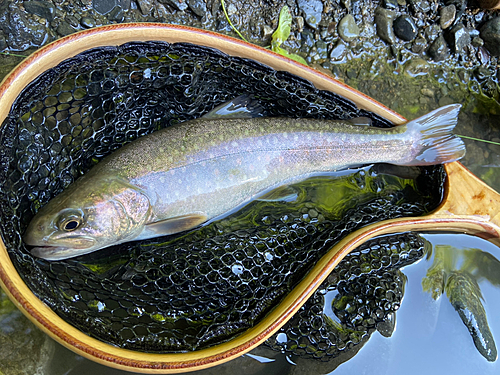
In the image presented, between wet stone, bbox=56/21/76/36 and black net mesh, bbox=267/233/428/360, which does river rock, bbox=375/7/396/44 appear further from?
wet stone, bbox=56/21/76/36

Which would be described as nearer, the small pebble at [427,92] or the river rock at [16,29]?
the river rock at [16,29]

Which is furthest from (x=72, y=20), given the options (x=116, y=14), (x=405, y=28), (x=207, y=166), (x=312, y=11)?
(x=405, y=28)

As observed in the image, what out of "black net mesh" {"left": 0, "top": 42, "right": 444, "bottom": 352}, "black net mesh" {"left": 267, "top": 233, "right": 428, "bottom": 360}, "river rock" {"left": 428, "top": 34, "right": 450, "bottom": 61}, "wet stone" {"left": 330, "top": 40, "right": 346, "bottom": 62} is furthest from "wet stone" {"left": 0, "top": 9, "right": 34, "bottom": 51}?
"river rock" {"left": 428, "top": 34, "right": 450, "bottom": 61}

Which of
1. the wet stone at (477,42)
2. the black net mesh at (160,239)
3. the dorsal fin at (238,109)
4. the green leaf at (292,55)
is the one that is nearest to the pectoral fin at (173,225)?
the black net mesh at (160,239)

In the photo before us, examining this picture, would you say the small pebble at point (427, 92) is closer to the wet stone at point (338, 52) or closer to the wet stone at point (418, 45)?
the wet stone at point (418, 45)

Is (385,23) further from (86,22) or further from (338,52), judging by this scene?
(86,22)

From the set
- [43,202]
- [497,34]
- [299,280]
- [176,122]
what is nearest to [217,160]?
[176,122]
